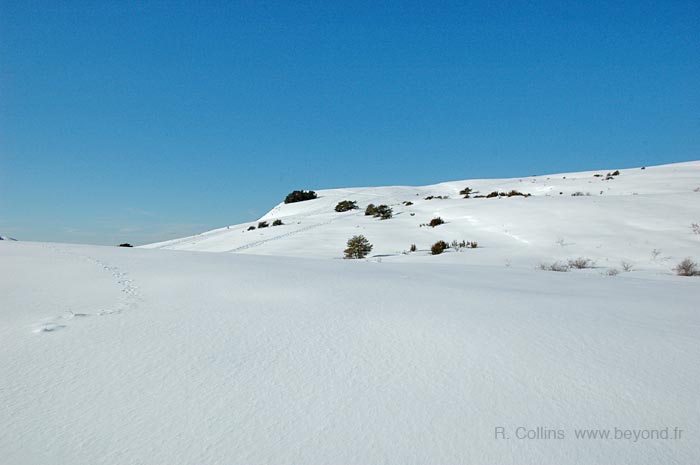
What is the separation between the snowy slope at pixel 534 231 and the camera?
944 centimetres

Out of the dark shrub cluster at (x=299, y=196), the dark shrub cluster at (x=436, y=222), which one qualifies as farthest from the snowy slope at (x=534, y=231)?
the dark shrub cluster at (x=299, y=196)

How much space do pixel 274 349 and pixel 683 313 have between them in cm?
342

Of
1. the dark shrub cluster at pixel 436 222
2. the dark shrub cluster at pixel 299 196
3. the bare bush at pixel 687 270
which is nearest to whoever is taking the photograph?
the bare bush at pixel 687 270

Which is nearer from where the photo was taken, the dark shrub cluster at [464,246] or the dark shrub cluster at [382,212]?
the dark shrub cluster at [464,246]

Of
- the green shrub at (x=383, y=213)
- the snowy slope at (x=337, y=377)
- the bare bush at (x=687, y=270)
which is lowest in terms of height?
the snowy slope at (x=337, y=377)

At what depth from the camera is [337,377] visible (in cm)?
202

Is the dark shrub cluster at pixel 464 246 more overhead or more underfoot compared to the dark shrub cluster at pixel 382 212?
more underfoot

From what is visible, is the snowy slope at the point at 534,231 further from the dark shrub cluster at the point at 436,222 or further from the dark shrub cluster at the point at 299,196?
the dark shrub cluster at the point at 299,196

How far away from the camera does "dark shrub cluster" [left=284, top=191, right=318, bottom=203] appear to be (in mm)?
33584

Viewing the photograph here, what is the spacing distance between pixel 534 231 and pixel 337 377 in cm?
1137

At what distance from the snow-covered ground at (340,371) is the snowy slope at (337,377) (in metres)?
0.01

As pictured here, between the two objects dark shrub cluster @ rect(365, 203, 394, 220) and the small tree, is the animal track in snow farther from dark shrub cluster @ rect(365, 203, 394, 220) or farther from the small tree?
dark shrub cluster @ rect(365, 203, 394, 220)

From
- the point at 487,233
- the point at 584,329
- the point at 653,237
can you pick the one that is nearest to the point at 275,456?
the point at 584,329

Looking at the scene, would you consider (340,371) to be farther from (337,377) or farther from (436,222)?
(436,222)
